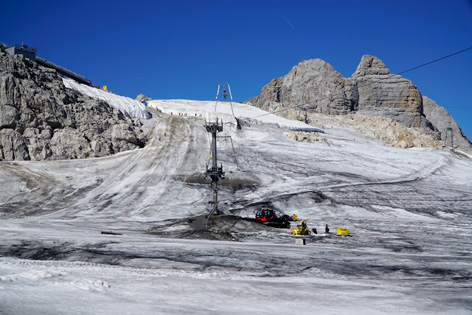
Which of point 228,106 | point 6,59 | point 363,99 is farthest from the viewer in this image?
point 363,99

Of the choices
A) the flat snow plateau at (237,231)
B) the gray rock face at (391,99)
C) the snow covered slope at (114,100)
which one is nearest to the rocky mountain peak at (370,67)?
the gray rock face at (391,99)

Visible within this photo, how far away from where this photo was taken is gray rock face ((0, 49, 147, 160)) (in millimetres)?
49750

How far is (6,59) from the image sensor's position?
54312 mm

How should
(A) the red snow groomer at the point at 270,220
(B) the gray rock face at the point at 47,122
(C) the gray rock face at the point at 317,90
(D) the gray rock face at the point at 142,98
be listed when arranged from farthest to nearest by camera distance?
1. (C) the gray rock face at the point at 317,90
2. (D) the gray rock face at the point at 142,98
3. (B) the gray rock face at the point at 47,122
4. (A) the red snow groomer at the point at 270,220

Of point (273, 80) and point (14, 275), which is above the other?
point (273, 80)

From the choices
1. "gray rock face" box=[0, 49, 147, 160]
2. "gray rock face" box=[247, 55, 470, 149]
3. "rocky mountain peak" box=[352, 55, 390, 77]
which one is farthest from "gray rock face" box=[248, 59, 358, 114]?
"gray rock face" box=[0, 49, 147, 160]

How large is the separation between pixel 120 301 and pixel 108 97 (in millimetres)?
69781

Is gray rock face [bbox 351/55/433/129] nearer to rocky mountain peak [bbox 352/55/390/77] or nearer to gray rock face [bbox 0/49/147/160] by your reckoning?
rocky mountain peak [bbox 352/55/390/77]

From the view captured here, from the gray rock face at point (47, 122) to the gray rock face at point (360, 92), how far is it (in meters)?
92.5

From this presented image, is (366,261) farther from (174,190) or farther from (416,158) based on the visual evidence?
(416,158)

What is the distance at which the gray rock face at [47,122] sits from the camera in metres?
49.8

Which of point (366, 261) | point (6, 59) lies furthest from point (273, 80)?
point (366, 261)

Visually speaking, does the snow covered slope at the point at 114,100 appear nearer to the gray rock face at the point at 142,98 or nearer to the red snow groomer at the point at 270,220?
the red snow groomer at the point at 270,220

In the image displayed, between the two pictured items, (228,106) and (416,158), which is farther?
(228,106)
